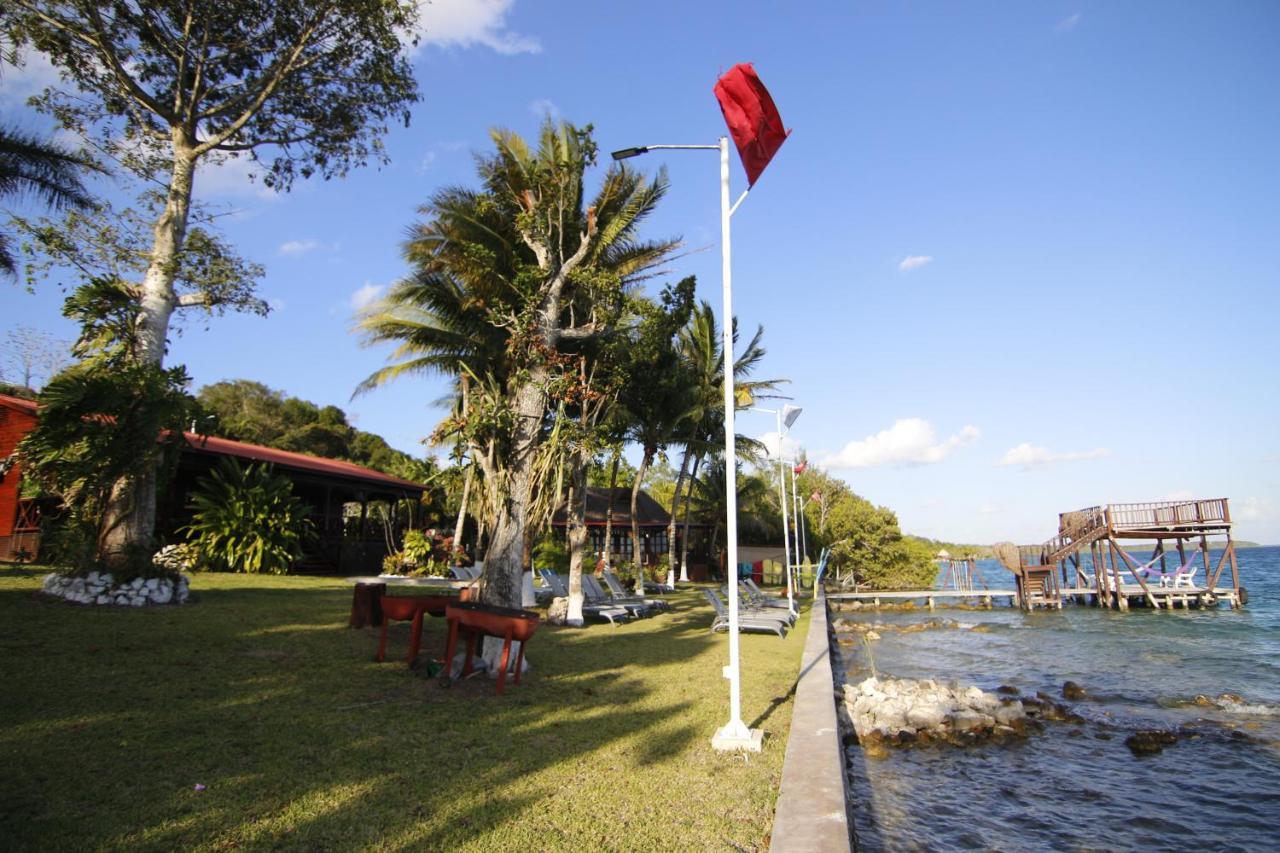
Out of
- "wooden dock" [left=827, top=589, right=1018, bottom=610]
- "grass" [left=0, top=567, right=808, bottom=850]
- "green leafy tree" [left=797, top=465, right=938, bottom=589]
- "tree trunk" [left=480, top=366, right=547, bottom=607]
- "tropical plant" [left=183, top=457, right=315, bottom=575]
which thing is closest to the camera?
"grass" [left=0, top=567, right=808, bottom=850]

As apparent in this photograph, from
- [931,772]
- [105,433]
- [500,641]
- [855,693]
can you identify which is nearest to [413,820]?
[500,641]

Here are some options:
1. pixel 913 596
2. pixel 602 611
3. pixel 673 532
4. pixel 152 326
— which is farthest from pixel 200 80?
pixel 913 596

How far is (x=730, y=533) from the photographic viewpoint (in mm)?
5922

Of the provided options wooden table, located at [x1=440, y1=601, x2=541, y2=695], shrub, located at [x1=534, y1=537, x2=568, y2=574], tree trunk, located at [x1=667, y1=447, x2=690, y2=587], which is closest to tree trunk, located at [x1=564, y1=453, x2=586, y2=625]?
wooden table, located at [x1=440, y1=601, x2=541, y2=695]

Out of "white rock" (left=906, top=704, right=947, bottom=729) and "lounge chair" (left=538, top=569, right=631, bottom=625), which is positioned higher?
"lounge chair" (left=538, top=569, right=631, bottom=625)

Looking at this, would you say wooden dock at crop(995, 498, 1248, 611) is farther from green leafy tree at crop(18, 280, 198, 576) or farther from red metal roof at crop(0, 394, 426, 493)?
green leafy tree at crop(18, 280, 198, 576)

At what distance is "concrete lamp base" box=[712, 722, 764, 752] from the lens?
5.50 meters

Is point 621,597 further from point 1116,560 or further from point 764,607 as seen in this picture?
point 1116,560

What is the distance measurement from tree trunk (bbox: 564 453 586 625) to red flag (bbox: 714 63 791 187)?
22.8 ft

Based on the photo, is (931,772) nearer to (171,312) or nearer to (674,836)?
(674,836)

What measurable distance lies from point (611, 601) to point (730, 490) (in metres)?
10.1

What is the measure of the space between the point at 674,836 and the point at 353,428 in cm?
5255

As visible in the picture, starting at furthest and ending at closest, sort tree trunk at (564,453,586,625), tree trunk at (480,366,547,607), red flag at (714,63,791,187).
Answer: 1. tree trunk at (564,453,586,625)
2. tree trunk at (480,366,547,607)
3. red flag at (714,63,791,187)

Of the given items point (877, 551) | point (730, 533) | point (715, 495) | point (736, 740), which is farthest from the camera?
point (715, 495)
